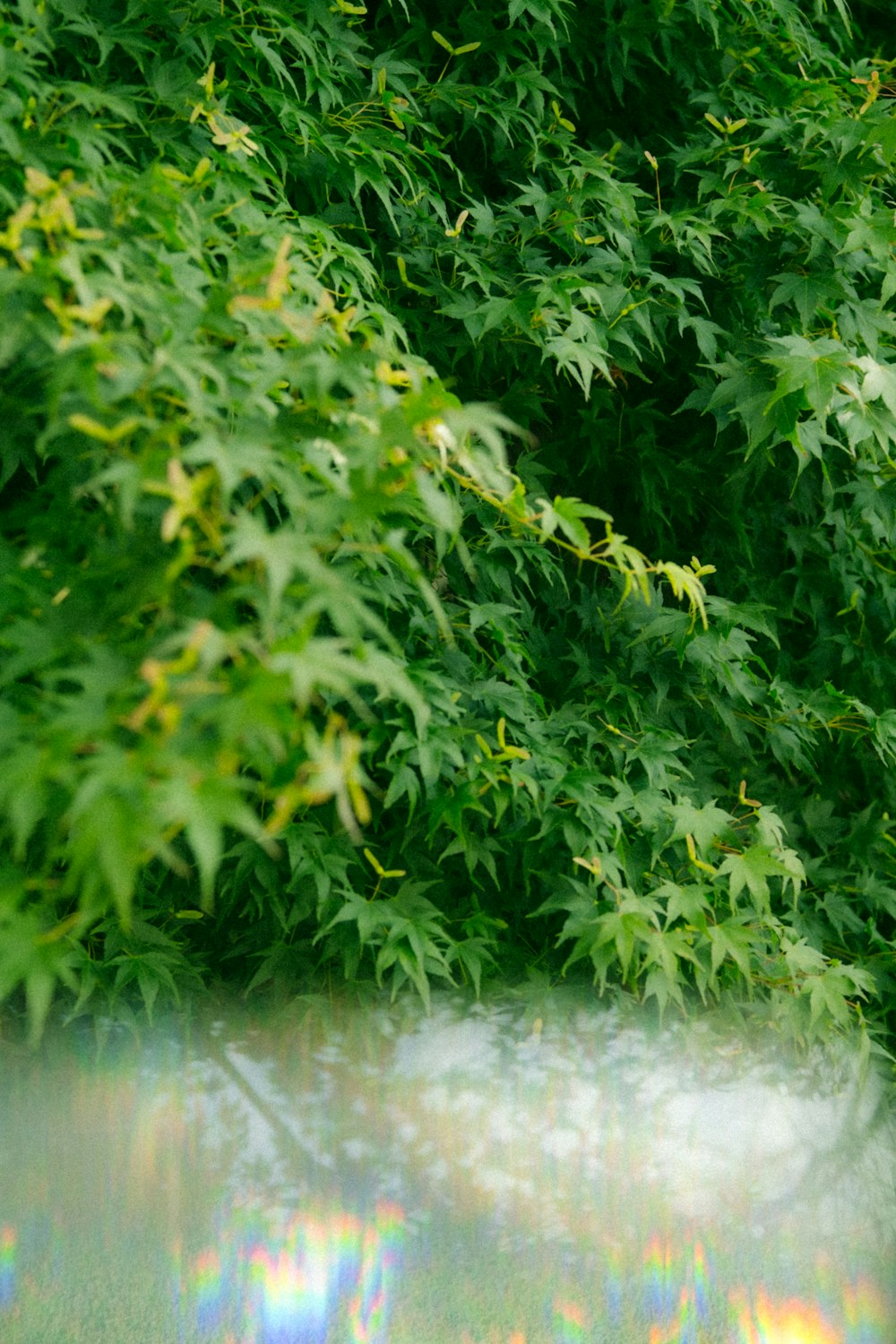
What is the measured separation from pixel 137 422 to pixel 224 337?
30 centimetres

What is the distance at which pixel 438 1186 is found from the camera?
2.55m

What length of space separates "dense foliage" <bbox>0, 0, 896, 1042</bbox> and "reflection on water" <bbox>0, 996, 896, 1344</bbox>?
186 millimetres

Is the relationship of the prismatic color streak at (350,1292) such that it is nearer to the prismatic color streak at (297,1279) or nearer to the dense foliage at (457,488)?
the prismatic color streak at (297,1279)

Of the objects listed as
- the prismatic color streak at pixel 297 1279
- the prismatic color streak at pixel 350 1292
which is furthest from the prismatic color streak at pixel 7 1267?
the prismatic color streak at pixel 297 1279

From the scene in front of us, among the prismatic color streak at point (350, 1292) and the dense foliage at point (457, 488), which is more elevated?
the dense foliage at point (457, 488)

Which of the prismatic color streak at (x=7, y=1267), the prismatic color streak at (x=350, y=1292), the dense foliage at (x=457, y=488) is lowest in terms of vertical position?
the prismatic color streak at (x=350, y=1292)

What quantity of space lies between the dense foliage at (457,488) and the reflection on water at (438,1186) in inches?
7.3

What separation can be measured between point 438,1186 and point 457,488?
1.49 meters

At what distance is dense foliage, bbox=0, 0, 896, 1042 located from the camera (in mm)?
1487

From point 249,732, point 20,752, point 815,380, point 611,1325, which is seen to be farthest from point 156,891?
point 815,380

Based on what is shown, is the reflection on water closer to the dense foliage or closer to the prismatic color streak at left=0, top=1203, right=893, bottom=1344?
the prismatic color streak at left=0, top=1203, right=893, bottom=1344

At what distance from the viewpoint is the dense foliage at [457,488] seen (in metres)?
1.49

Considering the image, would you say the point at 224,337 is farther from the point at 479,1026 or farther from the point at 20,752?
the point at 479,1026

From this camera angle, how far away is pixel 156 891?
7.40ft
